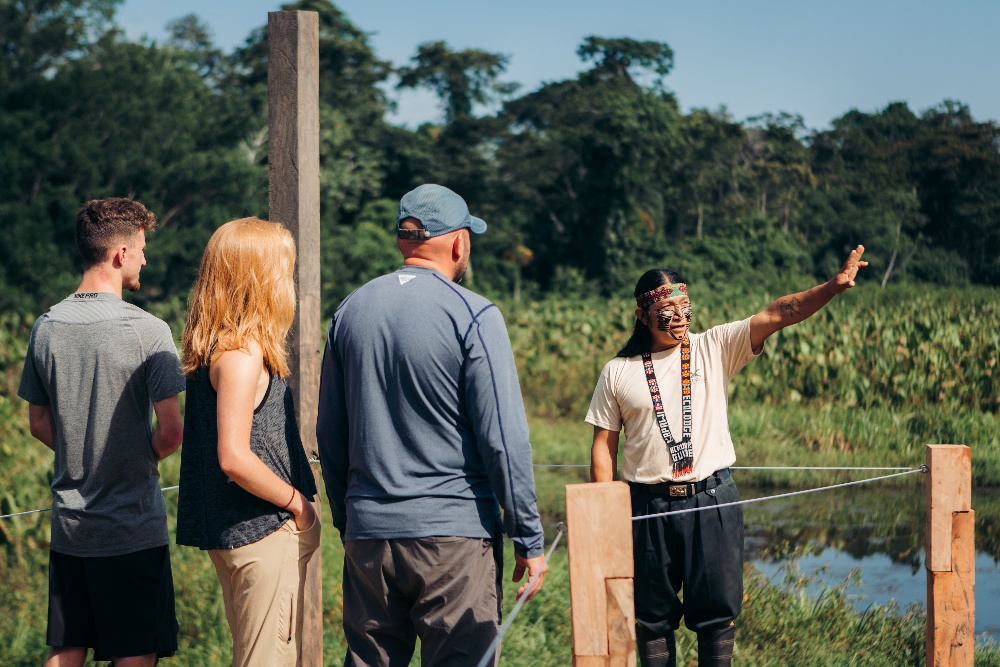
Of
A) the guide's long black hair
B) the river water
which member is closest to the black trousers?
the guide's long black hair

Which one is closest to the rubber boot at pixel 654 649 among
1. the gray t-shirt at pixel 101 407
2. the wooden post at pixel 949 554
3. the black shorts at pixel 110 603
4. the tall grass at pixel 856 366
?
the wooden post at pixel 949 554

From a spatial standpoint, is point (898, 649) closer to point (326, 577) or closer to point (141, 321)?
point (326, 577)

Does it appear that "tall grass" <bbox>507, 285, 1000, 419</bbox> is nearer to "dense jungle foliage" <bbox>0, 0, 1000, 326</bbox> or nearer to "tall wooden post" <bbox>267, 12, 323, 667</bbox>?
"tall wooden post" <bbox>267, 12, 323, 667</bbox>

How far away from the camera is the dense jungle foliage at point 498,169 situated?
28.1 meters

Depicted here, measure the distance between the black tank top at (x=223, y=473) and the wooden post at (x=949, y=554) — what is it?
2.10 meters

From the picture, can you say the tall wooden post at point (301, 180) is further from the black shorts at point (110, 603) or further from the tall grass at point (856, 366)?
the tall grass at point (856, 366)

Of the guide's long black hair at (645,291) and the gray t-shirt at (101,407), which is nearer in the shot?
the gray t-shirt at (101,407)

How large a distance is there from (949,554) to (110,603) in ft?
8.54

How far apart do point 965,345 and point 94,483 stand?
41.6ft

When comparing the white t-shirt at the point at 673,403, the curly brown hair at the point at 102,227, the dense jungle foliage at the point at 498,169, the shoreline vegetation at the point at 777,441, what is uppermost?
the dense jungle foliage at the point at 498,169

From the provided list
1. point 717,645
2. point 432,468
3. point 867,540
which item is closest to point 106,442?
point 432,468

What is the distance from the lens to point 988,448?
10688 mm

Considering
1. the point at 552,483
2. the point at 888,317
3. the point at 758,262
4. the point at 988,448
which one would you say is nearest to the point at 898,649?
the point at 552,483

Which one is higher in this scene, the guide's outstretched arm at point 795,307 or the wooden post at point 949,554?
the guide's outstretched arm at point 795,307
